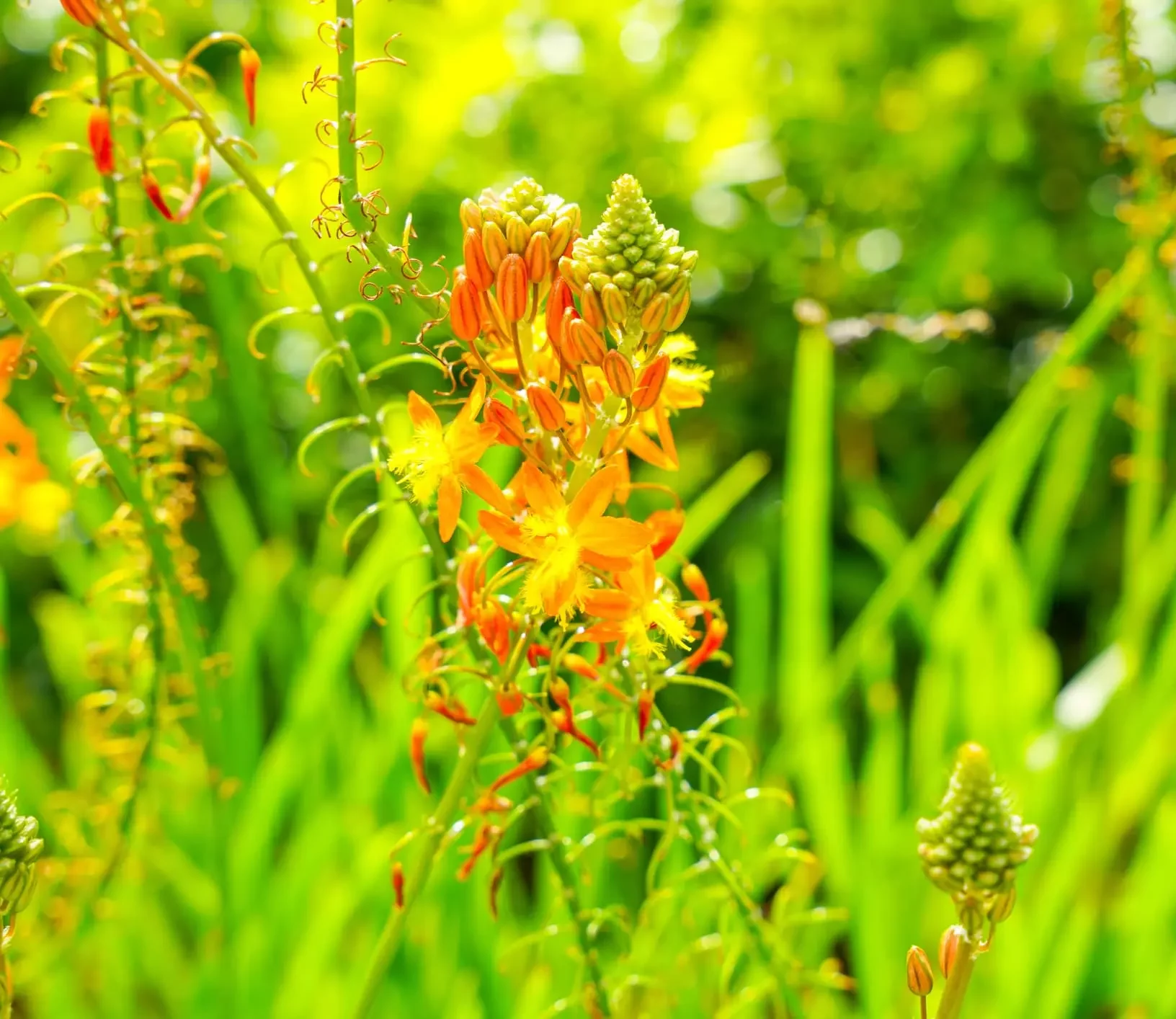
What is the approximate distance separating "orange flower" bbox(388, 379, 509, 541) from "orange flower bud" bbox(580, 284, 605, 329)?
60 mm

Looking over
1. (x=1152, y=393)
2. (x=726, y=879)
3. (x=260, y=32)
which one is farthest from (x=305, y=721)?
(x=260, y=32)

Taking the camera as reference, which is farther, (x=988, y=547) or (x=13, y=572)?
(x=13, y=572)

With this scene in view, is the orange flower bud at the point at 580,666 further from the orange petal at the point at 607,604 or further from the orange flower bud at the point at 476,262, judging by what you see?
the orange flower bud at the point at 476,262

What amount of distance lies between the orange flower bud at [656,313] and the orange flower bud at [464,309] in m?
0.08

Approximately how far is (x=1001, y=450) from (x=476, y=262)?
0.93 metres

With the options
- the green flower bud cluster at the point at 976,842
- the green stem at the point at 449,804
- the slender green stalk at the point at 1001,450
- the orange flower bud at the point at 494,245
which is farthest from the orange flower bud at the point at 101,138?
the slender green stalk at the point at 1001,450

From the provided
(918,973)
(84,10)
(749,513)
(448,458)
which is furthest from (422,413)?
(749,513)

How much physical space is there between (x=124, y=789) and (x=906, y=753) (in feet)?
4.77

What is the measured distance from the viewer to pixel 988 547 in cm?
149

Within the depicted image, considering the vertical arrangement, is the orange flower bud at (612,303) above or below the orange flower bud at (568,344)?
above

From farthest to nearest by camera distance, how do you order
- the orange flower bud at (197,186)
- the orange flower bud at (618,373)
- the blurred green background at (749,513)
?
the blurred green background at (749,513)
the orange flower bud at (197,186)
the orange flower bud at (618,373)

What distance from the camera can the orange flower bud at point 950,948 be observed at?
1.77ft

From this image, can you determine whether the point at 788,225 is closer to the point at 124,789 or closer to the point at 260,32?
the point at 260,32

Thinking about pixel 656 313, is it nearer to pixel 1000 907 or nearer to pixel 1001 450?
pixel 1000 907
